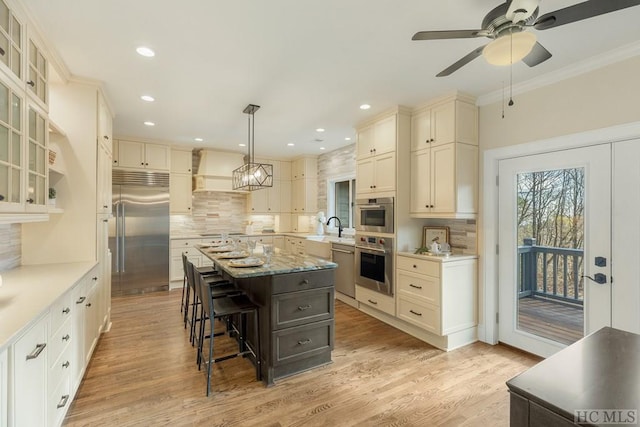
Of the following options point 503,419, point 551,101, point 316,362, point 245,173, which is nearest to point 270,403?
point 316,362

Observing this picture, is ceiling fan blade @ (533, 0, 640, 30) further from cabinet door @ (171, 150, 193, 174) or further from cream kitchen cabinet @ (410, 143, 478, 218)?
cabinet door @ (171, 150, 193, 174)

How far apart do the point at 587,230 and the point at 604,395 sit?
2.26 meters

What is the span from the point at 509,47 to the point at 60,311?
2.94 m

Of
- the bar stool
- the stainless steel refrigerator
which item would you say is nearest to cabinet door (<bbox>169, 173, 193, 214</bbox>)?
the stainless steel refrigerator

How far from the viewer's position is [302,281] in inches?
102

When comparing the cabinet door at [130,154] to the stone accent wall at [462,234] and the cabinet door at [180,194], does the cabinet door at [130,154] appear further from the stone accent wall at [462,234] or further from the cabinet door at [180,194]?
the stone accent wall at [462,234]

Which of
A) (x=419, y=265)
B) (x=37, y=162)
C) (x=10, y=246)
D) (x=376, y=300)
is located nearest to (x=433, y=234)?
(x=419, y=265)

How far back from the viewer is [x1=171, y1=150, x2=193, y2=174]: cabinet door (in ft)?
18.2

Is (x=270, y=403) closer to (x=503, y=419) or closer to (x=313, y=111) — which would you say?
(x=503, y=419)

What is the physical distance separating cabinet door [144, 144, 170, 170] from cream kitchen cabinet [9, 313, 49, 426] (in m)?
4.04

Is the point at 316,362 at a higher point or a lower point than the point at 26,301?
lower

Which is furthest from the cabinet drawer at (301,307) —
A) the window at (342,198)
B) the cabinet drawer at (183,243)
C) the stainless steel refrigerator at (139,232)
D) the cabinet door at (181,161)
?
the cabinet door at (181,161)

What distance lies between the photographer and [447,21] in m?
2.00

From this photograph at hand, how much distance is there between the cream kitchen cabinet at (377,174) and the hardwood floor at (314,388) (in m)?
1.76
